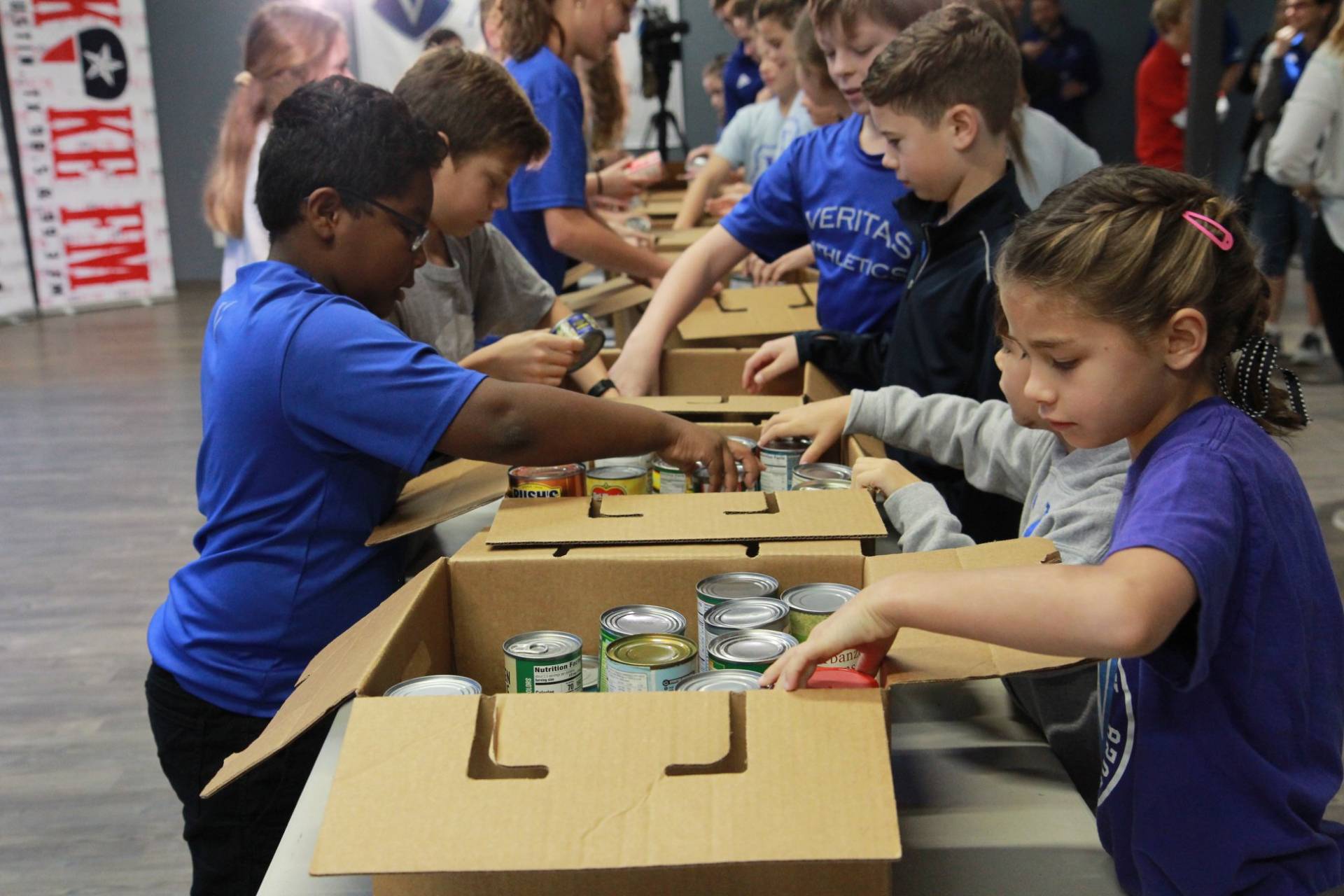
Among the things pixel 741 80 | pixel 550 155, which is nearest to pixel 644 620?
pixel 550 155

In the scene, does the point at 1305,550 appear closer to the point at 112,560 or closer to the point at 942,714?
the point at 942,714

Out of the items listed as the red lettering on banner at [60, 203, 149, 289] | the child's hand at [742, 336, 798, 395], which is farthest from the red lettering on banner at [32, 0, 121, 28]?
the child's hand at [742, 336, 798, 395]

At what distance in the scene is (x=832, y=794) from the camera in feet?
A: 2.84

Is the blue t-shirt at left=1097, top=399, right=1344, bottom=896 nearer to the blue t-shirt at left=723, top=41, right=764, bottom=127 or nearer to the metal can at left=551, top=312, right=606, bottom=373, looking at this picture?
the metal can at left=551, top=312, right=606, bottom=373

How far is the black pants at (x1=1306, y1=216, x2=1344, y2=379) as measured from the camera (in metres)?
4.37

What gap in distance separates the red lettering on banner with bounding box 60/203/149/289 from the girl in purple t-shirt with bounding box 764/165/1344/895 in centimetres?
872

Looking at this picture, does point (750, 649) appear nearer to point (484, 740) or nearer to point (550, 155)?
point (484, 740)

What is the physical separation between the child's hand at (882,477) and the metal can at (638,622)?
451 millimetres

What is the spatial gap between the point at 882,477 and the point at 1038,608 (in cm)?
77

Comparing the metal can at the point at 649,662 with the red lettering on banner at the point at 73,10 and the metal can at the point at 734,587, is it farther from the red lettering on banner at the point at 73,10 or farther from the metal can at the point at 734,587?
the red lettering on banner at the point at 73,10

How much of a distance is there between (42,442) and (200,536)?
4242 mm

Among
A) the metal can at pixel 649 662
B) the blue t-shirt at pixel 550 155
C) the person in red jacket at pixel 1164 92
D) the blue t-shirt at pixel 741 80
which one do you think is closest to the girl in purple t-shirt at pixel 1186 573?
the metal can at pixel 649 662

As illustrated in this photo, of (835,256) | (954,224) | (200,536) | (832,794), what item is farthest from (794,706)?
(835,256)

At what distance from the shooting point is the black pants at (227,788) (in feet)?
4.87
